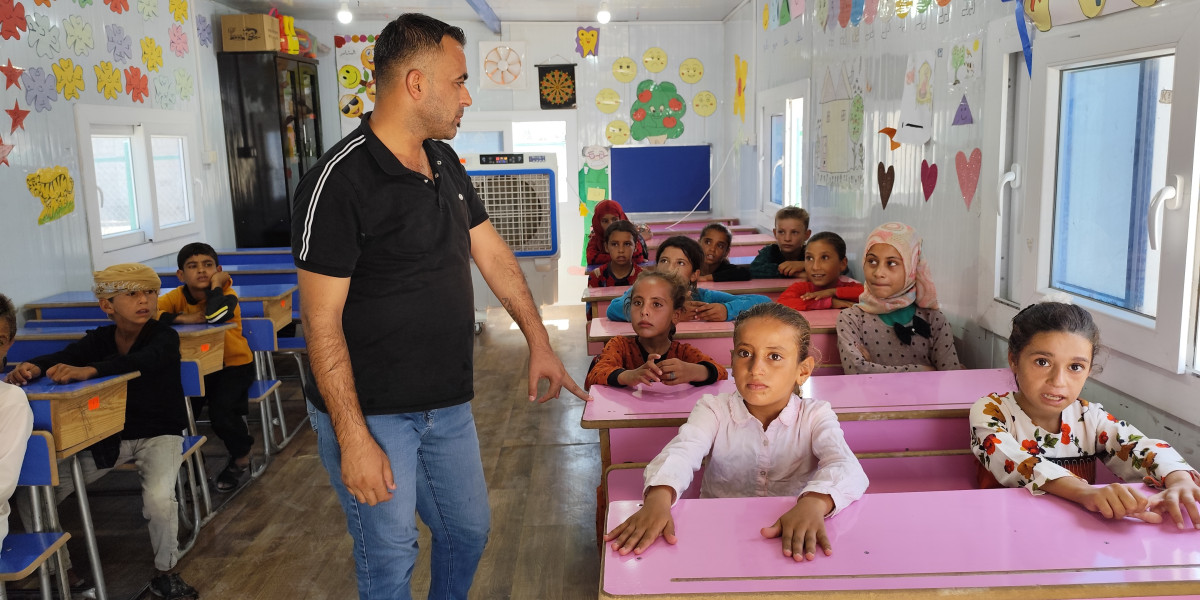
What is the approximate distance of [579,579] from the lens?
2.68 m

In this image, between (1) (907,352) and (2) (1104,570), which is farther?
(1) (907,352)

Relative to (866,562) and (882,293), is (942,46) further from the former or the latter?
(866,562)

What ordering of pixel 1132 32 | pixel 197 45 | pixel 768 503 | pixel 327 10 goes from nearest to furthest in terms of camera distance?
pixel 768 503 < pixel 1132 32 < pixel 197 45 < pixel 327 10

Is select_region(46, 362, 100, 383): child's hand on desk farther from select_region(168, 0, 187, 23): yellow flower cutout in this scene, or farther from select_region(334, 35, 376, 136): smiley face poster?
select_region(334, 35, 376, 136): smiley face poster

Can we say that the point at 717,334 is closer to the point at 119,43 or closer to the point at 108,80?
the point at 108,80

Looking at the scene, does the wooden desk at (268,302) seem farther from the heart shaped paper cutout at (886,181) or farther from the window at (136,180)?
the heart shaped paper cutout at (886,181)

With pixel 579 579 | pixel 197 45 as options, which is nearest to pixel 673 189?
pixel 197 45

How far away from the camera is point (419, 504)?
1857 mm

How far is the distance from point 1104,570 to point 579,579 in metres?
1.71

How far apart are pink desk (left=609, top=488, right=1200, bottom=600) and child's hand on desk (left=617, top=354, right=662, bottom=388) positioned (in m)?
0.79

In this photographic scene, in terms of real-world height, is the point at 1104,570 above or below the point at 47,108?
below

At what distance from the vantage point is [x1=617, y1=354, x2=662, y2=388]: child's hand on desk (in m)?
2.27

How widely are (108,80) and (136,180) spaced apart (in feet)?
2.05

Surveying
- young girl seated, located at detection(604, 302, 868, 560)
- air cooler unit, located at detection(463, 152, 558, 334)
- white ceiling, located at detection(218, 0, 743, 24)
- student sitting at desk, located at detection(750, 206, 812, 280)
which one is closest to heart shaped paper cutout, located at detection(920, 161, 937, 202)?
student sitting at desk, located at detection(750, 206, 812, 280)
